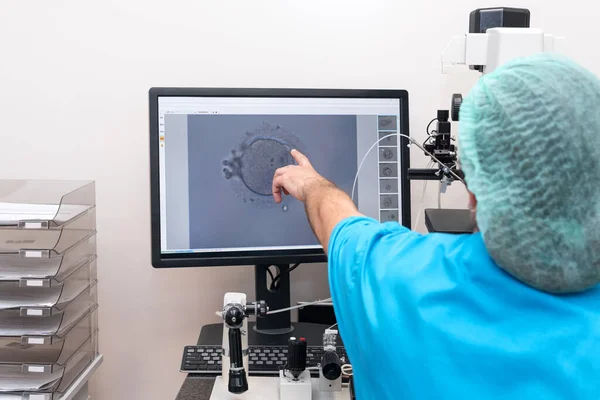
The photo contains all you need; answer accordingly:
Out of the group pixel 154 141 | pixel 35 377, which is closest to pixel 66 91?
pixel 154 141

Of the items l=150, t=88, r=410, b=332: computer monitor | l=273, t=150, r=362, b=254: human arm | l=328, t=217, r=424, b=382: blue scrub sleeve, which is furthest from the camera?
l=150, t=88, r=410, b=332: computer monitor

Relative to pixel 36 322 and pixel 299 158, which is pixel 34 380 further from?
pixel 299 158

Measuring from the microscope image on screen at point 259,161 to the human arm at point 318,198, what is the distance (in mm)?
197

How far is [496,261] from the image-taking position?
0.89 meters

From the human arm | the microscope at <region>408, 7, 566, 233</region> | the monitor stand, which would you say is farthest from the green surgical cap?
the monitor stand

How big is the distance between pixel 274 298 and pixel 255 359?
23 centimetres

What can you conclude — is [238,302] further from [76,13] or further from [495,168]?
[76,13]

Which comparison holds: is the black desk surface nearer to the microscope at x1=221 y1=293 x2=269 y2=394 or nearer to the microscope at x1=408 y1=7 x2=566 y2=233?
the microscope at x1=221 y1=293 x2=269 y2=394

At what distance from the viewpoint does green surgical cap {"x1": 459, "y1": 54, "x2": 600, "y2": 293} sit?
2.68 ft

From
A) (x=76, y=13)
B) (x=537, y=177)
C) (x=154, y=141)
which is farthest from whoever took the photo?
(x=76, y=13)

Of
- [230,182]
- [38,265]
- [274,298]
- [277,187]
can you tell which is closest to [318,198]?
[277,187]

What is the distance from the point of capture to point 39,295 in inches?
59.1

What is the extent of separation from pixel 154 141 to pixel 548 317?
1.01 metres

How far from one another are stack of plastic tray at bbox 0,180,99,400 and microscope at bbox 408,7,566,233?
765mm
